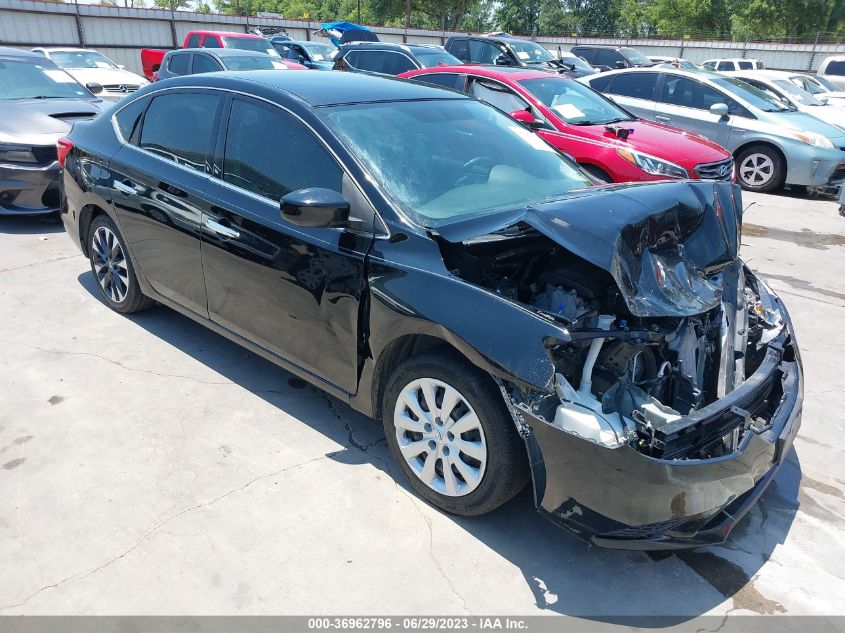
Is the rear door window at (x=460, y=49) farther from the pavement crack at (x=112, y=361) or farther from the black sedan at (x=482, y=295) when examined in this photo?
the pavement crack at (x=112, y=361)

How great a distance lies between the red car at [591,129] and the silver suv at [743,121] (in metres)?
2.23

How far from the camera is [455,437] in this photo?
9.40 feet

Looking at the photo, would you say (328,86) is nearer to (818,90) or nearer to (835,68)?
(818,90)

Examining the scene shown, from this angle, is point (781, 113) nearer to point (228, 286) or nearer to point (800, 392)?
point (800, 392)

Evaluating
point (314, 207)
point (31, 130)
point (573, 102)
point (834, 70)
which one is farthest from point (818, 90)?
point (314, 207)

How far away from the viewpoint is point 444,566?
9.11 ft

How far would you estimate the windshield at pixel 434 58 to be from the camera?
12.6 m

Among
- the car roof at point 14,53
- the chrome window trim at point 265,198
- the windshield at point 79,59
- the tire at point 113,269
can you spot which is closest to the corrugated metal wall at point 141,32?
the windshield at point 79,59

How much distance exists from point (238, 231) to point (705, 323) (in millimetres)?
2430

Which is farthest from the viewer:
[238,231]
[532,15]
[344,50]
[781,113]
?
[532,15]

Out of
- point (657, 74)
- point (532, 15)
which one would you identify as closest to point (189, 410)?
point (657, 74)

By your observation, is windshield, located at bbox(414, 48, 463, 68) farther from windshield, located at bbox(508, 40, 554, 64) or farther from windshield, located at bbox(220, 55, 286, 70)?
windshield, located at bbox(220, 55, 286, 70)

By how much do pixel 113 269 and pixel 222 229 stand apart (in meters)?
1.63

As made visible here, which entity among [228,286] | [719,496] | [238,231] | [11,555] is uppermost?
[238,231]
